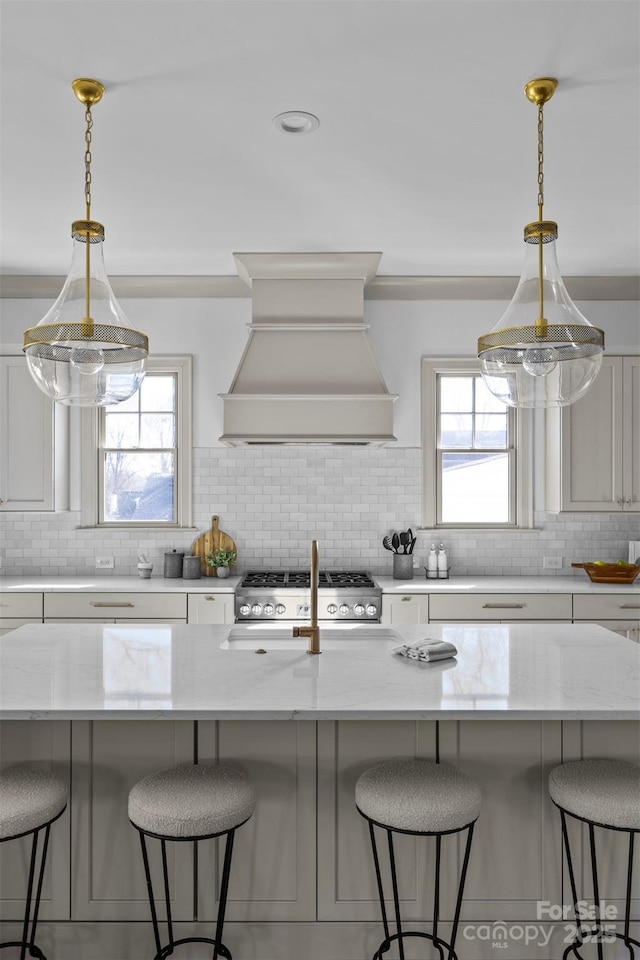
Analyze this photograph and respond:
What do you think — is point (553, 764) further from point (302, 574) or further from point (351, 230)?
point (351, 230)

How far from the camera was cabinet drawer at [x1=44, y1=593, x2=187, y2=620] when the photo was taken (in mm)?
4047

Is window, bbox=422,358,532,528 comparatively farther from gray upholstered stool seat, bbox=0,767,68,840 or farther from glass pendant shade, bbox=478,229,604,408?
gray upholstered stool seat, bbox=0,767,68,840

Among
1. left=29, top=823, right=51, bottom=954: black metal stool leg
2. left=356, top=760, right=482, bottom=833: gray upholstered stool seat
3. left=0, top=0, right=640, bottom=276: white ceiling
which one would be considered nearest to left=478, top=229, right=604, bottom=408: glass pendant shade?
left=0, top=0, right=640, bottom=276: white ceiling

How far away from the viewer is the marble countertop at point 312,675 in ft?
5.84

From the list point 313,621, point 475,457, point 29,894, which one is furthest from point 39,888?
point 475,457

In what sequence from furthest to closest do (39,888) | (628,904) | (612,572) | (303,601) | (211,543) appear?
1. (211,543)
2. (612,572)
3. (303,601)
4. (628,904)
5. (39,888)

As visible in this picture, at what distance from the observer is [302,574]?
4.45 metres

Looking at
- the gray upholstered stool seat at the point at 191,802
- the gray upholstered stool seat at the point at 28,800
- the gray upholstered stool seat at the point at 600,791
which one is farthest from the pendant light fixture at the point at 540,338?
the gray upholstered stool seat at the point at 28,800

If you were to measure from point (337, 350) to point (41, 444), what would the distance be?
2.05m

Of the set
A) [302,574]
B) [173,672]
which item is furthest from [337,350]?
[173,672]

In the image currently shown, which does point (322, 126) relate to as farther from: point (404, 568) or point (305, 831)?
point (404, 568)

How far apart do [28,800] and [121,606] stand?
7.36 feet

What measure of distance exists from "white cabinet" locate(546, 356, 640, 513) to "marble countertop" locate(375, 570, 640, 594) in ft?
1.63

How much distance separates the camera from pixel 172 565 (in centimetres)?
452
